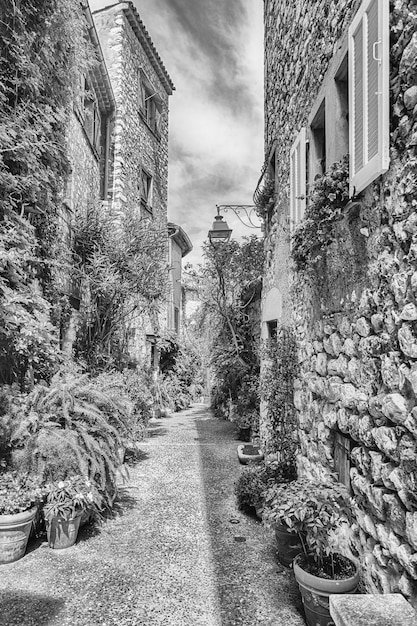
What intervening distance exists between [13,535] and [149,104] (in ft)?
41.2

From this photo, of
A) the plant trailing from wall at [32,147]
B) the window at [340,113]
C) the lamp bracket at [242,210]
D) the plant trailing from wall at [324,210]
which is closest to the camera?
the plant trailing from wall at [324,210]

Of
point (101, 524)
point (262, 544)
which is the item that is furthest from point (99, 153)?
point (262, 544)

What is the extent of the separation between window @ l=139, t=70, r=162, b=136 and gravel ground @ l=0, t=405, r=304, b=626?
10.8 meters

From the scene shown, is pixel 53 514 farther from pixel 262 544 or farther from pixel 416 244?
pixel 416 244

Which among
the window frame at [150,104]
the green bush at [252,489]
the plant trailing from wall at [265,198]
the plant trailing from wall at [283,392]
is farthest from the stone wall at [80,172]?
the green bush at [252,489]

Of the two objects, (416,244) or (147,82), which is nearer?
(416,244)

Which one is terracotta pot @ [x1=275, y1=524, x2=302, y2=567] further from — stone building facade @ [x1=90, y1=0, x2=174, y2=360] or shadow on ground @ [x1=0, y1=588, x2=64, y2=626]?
stone building facade @ [x1=90, y1=0, x2=174, y2=360]

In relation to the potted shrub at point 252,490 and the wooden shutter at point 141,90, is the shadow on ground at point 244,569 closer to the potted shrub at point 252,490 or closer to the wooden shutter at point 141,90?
the potted shrub at point 252,490

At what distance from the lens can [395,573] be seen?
7.45ft

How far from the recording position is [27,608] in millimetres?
2914

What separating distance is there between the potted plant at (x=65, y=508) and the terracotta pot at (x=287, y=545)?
5.43 ft

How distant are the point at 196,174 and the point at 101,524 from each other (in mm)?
19964

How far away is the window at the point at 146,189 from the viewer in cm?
1212

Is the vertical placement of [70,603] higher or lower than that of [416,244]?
lower
